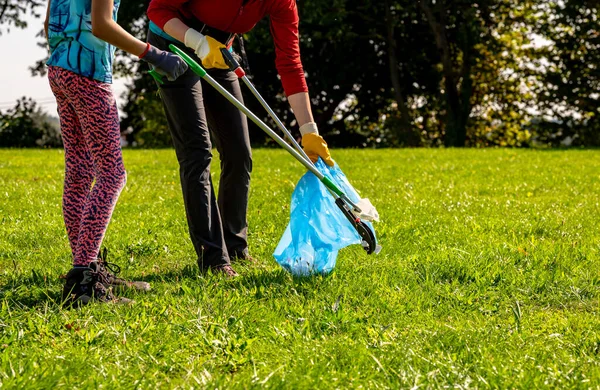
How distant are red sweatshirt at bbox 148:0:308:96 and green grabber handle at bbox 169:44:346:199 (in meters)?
0.24

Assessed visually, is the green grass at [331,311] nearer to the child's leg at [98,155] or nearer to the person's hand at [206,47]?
the child's leg at [98,155]

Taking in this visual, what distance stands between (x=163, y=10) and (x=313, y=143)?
42.5 inches

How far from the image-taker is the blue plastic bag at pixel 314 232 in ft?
14.0

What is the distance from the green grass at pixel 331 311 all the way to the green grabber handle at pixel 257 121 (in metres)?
0.51

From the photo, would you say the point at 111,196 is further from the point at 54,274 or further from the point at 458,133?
the point at 458,133

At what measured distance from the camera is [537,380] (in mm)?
2803

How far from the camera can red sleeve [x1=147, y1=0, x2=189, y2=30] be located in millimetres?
4211

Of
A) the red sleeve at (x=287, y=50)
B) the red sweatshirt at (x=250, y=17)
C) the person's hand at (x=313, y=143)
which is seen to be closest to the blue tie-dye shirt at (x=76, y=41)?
the red sweatshirt at (x=250, y=17)

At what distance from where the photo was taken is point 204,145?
4.35m

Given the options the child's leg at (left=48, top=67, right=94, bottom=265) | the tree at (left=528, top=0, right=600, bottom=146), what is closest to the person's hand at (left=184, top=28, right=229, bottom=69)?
the child's leg at (left=48, top=67, right=94, bottom=265)

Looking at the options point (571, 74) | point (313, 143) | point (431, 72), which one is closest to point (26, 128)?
point (431, 72)

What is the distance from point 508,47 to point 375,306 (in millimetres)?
21584

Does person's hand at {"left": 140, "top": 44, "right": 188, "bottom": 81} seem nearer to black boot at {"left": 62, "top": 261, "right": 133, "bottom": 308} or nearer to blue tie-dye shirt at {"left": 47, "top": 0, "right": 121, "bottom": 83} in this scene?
blue tie-dye shirt at {"left": 47, "top": 0, "right": 121, "bottom": 83}

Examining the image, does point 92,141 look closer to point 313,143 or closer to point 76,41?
point 76,41
